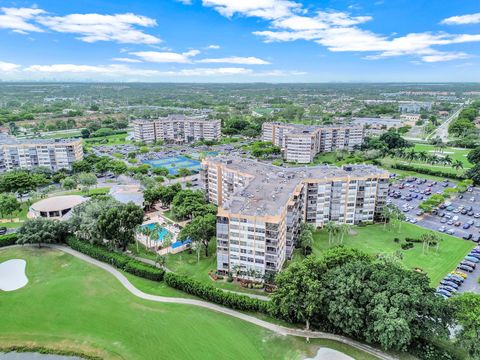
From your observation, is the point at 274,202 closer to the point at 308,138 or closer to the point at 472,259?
the point at 472,259

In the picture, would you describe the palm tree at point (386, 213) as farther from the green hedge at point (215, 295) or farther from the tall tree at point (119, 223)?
the tall tree at point (119, 223)

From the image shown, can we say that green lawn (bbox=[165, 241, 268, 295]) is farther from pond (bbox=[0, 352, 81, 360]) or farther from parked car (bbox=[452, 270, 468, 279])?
parked car (bbox=[452, 270, 468, 279])

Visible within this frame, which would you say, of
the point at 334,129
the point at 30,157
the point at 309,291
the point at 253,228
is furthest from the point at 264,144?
the point at 309,291

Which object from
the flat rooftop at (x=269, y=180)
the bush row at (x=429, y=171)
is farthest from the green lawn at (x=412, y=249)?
the bush row at (x=429, y=171)

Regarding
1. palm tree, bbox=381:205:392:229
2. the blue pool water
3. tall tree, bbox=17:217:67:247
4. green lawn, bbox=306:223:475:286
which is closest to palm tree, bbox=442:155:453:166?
green lawn, bbox=306:223:475:286

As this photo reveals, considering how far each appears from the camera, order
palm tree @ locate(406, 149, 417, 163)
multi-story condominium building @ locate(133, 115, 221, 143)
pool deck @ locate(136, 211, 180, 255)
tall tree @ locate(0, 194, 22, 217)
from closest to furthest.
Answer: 1. pool deck @ locate(136, 211, 180, 255)
2. tall tree @ locate(0, 194, 22, 217)
3. palm tree @ locate(406, 149, 417, 163)
4. multi-story condominium building @ locate(133, 115, 221, 143)

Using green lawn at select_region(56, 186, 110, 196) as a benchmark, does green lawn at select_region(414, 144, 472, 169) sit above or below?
above
